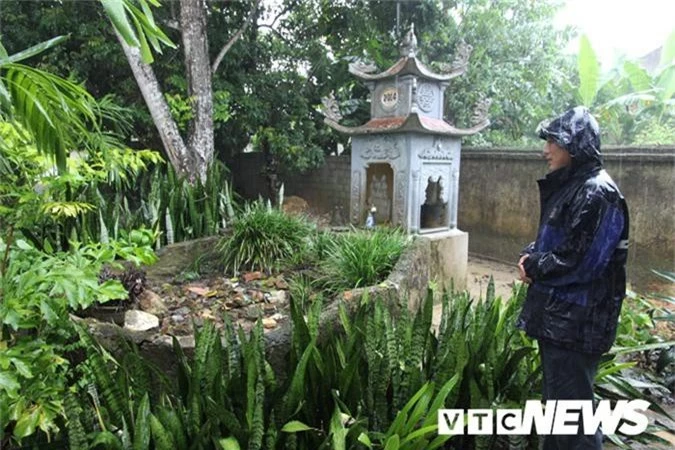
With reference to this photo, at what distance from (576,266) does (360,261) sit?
199cm

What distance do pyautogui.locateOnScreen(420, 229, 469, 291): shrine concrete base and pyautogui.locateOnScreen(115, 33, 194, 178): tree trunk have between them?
8.48 feet

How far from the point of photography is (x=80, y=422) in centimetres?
136

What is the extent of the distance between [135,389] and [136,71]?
4050 millimetres

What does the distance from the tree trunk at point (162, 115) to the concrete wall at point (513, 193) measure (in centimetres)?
283

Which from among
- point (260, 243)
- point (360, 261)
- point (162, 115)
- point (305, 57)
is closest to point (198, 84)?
point (162, 115)

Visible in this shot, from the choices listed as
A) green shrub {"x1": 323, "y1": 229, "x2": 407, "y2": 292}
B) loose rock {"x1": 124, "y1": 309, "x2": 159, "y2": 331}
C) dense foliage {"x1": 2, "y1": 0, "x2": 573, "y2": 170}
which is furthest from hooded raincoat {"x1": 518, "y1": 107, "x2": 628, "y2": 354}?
dense foliage {"x1": 2, "y1": 0, "x2": 573, "y2": 170}

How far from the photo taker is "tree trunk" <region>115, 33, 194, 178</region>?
4.86m

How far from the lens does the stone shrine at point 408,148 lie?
14.6ft

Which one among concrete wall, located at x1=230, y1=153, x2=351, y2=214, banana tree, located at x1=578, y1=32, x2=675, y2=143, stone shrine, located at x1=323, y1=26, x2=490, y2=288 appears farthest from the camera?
concrete wall, located at x1=230, y1=153, x2=351, y2=214

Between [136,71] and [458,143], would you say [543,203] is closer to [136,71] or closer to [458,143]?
[458,143]

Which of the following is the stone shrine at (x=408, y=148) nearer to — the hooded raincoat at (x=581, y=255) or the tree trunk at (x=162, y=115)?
the tree trunk at (x=162, y=115)

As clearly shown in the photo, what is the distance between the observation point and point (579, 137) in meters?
1.52

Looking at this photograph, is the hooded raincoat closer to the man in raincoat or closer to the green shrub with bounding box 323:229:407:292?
the man in raincoat

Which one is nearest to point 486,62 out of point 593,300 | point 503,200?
point 503,200
